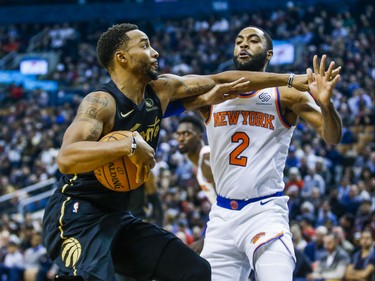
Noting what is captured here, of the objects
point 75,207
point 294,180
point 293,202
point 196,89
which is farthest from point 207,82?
point 294,180

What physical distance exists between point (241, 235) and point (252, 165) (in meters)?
0.56

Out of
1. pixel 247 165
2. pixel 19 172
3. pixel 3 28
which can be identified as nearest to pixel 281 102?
pixel 247 165

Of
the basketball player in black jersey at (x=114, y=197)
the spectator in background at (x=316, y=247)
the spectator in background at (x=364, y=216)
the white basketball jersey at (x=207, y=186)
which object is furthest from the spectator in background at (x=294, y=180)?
the basketball player in black jersey at (x=114, y=197)

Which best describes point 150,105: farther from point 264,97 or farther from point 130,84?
point 264,97

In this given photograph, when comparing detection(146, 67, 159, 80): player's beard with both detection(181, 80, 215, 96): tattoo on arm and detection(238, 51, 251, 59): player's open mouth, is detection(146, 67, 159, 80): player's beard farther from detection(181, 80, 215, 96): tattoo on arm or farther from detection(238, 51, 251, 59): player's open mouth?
detection(238, 51, 251, 59): player's open mouth

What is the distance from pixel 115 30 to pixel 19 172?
1464 cm

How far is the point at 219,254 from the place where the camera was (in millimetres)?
5906

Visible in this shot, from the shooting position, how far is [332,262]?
35.8 ft

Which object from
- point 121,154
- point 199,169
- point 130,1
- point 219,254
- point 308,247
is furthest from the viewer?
point 130,1

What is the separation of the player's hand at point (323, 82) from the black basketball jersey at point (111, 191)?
119 cm

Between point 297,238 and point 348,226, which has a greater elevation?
point 297,238

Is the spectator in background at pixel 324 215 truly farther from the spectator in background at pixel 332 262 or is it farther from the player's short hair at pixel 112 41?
the player's short hair at pixel 112 41

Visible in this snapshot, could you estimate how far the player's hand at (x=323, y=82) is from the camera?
543cm

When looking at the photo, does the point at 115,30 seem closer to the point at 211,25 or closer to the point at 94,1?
the point at 211,25
